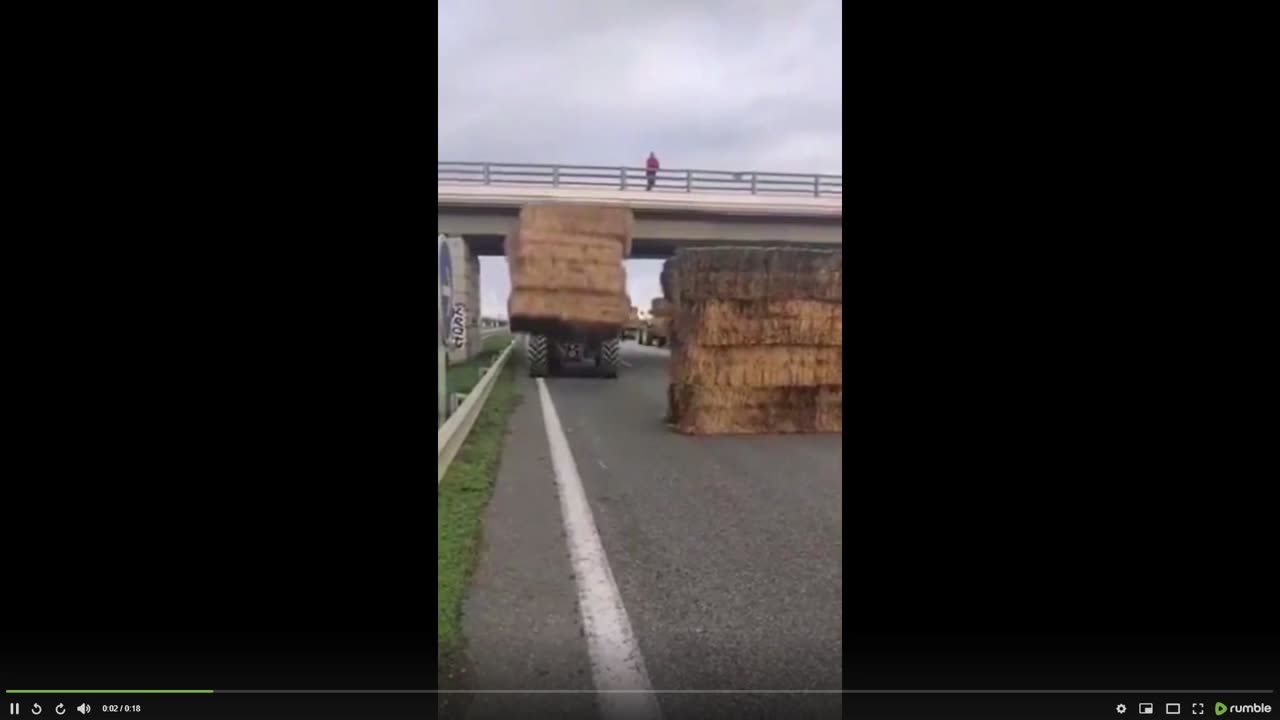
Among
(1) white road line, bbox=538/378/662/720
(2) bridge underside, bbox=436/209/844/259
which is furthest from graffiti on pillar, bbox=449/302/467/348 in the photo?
(2) bridge underside, bbox=436/209/844/259

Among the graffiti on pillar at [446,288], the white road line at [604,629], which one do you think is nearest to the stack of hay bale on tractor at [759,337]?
Answer: the graffiti on pillar at [446,288]

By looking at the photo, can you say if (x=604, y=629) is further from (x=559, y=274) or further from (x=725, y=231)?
(x=725, y=231)

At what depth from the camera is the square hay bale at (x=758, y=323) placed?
7.27 m

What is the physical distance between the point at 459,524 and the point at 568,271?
893cm

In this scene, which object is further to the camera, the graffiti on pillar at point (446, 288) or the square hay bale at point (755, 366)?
the square hay bale at point (755, 366)

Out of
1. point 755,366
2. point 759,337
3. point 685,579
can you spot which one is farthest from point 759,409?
point 685,579

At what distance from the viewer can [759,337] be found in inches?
287

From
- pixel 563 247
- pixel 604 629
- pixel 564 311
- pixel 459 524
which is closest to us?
pixel 604 629

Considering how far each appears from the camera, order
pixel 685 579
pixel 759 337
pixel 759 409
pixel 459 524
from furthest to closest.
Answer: pixel 759 337, pixel 759 409, pixel 459 524, pixel 685 579

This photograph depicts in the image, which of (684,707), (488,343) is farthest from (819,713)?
(488,343)

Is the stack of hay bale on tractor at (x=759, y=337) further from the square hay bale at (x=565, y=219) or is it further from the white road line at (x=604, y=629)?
the square hay bale at (x=565, y=219)

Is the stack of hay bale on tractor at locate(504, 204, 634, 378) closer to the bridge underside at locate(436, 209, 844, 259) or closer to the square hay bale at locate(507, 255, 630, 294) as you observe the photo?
the square hay bale at locate(507, 255, 630, 294)

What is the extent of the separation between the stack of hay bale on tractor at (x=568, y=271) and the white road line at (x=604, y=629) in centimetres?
835
